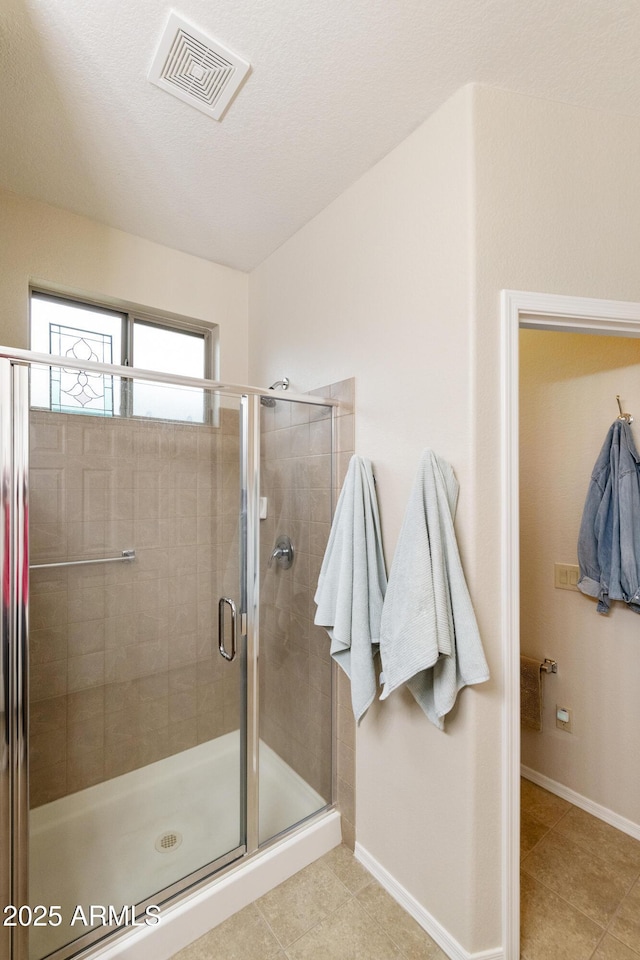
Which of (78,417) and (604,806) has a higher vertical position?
(78,417)

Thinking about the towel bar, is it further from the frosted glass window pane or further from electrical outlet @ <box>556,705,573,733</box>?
electrical outlet @ <box>556,705,573,733</box>

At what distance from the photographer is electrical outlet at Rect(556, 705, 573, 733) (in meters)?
1.94

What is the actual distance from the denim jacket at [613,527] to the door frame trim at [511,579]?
Answer: 738 millimetres

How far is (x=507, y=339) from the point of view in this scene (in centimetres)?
126

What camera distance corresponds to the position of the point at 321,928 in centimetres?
136

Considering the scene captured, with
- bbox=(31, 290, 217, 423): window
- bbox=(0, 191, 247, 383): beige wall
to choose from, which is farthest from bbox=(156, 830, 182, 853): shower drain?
bbox=(0, 191, 247, 383): beige wall

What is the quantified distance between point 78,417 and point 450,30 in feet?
4.95

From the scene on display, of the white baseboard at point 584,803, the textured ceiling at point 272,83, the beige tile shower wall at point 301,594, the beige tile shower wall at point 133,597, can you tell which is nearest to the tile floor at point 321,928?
the beige tile shower wall at point 301,594

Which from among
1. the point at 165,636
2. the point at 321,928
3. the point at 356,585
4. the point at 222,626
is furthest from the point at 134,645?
the point at 321,928

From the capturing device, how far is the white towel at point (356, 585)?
1420 millimetres

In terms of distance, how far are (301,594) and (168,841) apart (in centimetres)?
97

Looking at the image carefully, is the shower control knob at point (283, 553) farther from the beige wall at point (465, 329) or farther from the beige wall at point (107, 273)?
the beige wall at point (107, 273)

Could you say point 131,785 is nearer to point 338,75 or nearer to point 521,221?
point 521,221

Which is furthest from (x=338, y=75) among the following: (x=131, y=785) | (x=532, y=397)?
(x=131, y=785)
